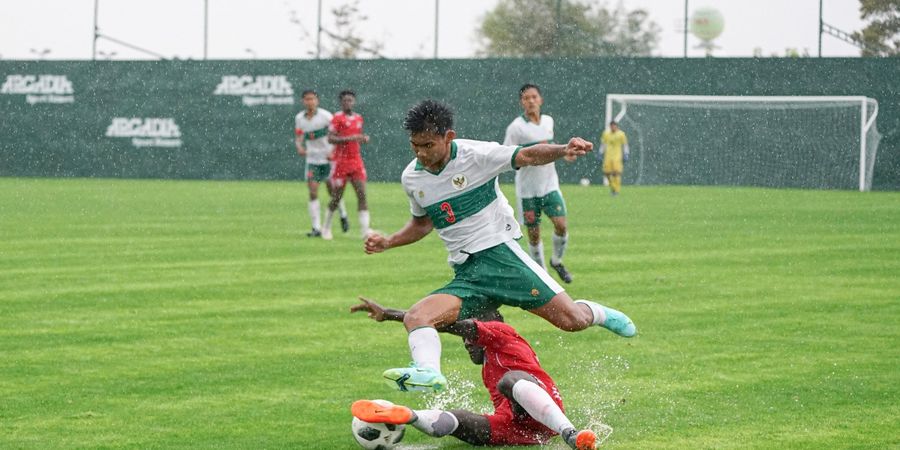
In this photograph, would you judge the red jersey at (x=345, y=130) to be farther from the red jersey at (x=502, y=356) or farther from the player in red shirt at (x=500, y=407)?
the red jersey at (x=502, y=356)

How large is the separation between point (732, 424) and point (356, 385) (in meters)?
2.35

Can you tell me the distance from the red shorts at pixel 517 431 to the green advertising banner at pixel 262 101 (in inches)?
1272

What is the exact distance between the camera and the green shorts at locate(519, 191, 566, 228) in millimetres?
15088

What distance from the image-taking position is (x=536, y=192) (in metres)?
15.2

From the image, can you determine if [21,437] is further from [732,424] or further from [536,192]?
[536,192]

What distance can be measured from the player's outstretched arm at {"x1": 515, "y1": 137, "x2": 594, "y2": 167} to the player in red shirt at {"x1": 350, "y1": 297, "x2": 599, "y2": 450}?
3.01 feet

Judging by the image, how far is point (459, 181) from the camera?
296 inches

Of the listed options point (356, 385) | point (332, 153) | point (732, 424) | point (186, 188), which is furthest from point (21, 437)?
point (186, 188)

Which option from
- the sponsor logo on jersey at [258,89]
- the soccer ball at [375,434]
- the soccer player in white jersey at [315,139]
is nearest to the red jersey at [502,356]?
the soccer ball at [375,434]

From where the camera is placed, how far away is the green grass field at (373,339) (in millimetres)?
7078

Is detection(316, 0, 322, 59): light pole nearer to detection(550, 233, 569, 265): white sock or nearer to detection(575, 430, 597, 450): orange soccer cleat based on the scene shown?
detection(550, 233, 569, 265): white sock

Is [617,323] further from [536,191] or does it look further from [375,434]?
[536,191]

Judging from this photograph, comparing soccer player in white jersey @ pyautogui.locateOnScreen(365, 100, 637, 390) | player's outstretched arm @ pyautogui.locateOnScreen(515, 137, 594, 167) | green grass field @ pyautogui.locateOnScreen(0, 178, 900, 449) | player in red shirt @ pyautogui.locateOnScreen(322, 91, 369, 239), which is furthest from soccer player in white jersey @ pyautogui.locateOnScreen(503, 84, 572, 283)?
player's outstretched arm @ pyautogui.locateOnScreen(515, 137, 594, 167)

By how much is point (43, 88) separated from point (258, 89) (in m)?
7.29
